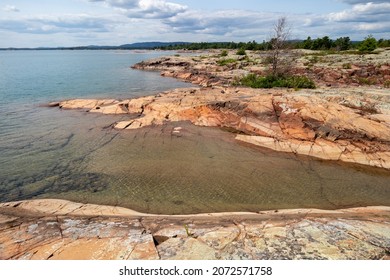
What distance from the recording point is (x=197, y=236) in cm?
727

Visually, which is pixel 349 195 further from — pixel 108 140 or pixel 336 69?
pixel 336 69

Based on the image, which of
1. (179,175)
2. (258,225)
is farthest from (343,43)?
(258,225)

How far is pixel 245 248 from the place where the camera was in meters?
6.75

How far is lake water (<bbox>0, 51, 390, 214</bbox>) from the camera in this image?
11.0 metres

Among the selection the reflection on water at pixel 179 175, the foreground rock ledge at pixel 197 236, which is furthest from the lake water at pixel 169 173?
the foreground rock ledge at pixel 197 236

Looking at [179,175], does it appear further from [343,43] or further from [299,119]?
[343,43]

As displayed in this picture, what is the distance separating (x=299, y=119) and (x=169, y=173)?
8.97m

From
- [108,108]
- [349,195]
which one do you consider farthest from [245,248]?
[108,108]

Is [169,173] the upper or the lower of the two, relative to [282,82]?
lower

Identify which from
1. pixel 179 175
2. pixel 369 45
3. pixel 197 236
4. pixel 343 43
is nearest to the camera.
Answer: pixel 197 236

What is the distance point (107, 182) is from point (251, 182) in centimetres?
627

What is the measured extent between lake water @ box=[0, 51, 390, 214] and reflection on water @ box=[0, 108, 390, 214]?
0.04m

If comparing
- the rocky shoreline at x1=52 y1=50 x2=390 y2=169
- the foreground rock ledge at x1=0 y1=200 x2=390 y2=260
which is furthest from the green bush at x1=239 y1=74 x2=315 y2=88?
the foreground rock ledge at x1=0 y1=200 x2=390 y2=260

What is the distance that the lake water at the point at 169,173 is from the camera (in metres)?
11.0
